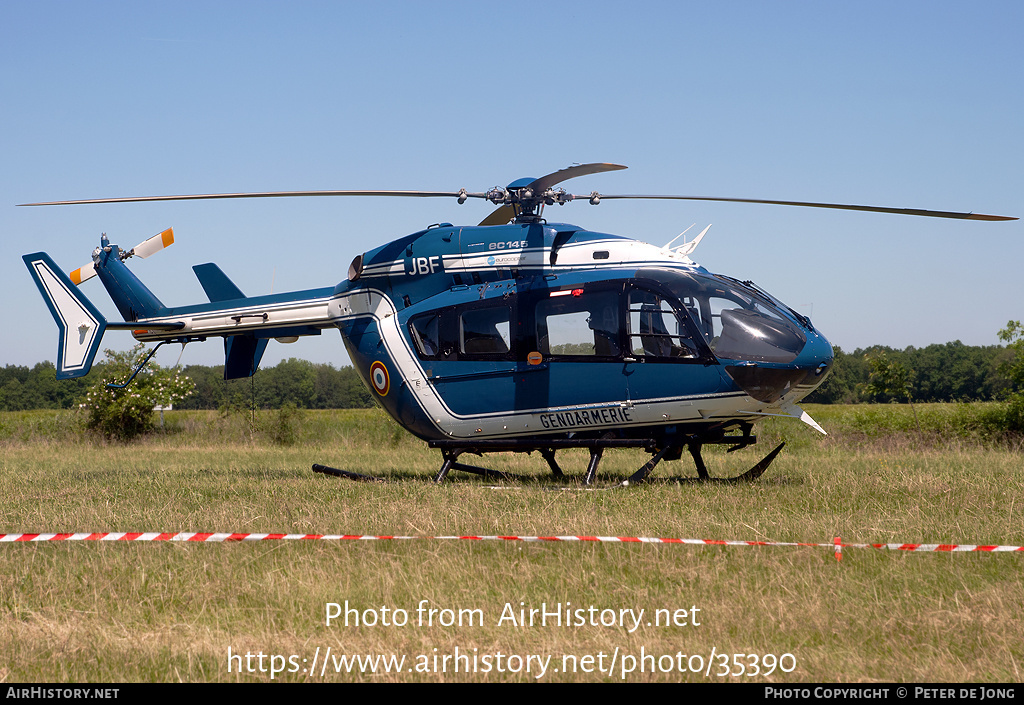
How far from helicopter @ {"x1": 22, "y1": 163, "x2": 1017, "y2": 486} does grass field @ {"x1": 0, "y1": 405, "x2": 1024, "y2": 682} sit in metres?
1.03

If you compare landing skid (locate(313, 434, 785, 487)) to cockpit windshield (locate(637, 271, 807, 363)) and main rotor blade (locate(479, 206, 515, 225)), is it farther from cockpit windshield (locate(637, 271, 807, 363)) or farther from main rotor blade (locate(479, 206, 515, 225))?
main rotor blade (locate(479, 206, 515, 225))

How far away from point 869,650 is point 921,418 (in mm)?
25675

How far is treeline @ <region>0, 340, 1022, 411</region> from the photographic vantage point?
71.1m

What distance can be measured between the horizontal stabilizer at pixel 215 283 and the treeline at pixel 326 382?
178 feet

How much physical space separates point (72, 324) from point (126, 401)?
17060 millimetres

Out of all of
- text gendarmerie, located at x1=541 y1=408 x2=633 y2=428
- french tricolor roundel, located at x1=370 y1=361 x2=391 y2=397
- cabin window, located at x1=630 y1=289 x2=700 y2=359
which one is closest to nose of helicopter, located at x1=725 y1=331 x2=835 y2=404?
cabin window, located at x1=630 y1=289 x2=700 y2=359

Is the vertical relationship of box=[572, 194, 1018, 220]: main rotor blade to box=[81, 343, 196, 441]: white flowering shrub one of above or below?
above

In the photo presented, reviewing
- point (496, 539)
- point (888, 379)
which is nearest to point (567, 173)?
point (496, 539)

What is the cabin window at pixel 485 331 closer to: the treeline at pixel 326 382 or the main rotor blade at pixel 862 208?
the main rotor blade at pixel 862 208

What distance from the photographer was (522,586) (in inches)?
254

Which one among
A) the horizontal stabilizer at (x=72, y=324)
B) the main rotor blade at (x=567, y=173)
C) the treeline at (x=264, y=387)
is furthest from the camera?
the treeline at (x=264, y=387)

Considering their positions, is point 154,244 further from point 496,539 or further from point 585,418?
point 496,539

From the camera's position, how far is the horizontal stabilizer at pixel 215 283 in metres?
14.6

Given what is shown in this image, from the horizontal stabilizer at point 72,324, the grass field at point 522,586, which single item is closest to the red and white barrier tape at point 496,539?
the grass field at point 522,586
